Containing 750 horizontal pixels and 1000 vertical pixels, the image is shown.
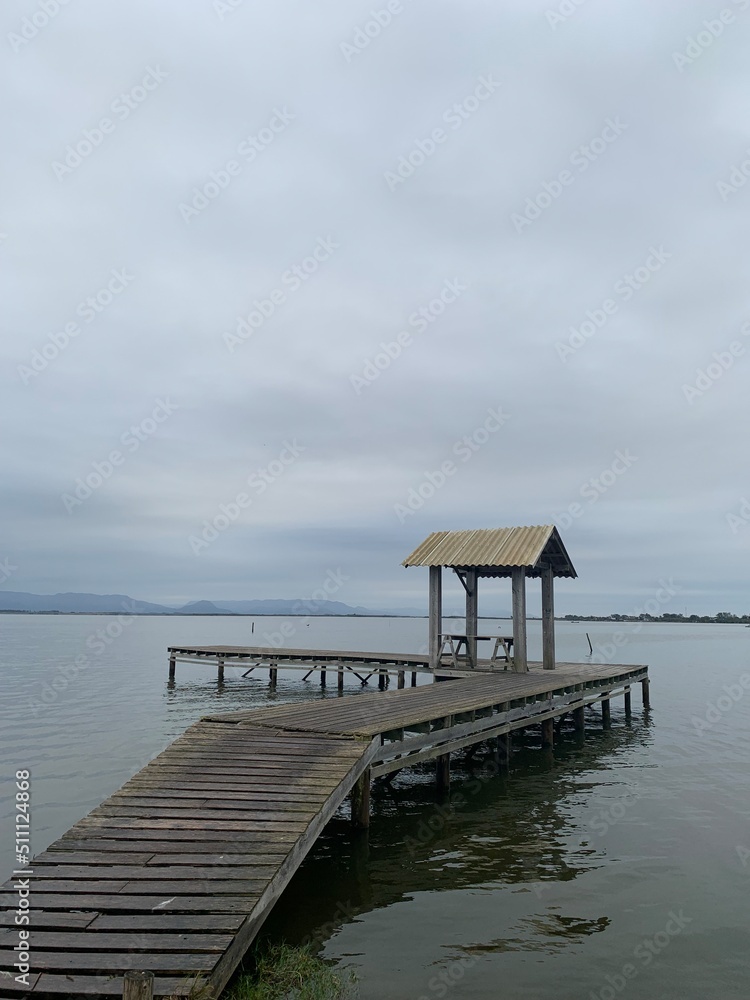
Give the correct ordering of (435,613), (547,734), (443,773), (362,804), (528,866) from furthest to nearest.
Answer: (435,613) → (547,734) → (443,773) → (362,804) → (528,866)

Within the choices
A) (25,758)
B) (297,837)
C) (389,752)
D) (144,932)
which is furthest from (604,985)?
(25,758)

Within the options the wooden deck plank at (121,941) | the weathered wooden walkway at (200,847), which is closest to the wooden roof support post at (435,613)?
the weathered wooden walkway at (200,847)

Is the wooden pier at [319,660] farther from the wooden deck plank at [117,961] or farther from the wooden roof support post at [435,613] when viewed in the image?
the wooden deck plank at [117,961]

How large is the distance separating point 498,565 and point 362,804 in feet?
33.2

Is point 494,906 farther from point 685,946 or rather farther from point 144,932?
point 144,932

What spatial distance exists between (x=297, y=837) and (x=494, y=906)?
9.26 feet

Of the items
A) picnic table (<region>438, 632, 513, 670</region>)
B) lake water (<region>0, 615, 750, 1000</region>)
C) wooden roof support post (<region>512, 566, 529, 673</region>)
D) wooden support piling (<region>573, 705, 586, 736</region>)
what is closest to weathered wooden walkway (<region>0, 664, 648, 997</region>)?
lake water (<region>0, 615, 750, 1000</region>)

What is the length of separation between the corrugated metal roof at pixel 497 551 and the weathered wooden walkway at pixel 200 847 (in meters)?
7.26

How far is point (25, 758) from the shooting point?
16.2m

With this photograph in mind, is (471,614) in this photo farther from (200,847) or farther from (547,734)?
(200,847)

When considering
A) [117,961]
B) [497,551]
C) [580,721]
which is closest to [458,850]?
[117,961]

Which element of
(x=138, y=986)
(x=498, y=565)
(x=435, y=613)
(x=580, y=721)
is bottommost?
(x=580, y=721)

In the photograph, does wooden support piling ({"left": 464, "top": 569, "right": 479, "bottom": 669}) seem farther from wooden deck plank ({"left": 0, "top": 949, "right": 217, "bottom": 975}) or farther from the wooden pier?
wooden deck plank ({"left": 0, "top": 949, "right": 217, "bottom": 975})

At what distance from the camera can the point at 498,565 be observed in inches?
762
